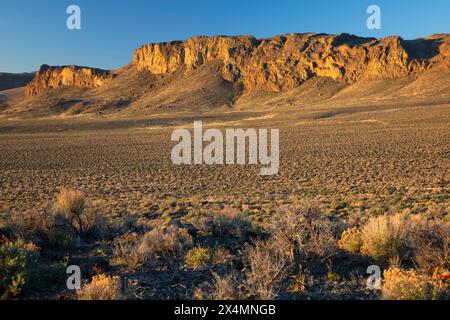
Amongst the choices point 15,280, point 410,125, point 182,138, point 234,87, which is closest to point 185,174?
point 15,280

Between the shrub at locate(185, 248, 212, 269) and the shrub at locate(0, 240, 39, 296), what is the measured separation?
7.40 feet

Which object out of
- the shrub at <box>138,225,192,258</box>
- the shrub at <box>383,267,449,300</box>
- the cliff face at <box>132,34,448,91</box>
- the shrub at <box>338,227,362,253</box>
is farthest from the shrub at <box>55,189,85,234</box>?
the cliff face at <box>132,34,448,91</box>

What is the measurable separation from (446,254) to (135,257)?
4640 mm

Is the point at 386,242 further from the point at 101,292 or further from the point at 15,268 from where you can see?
the point at 15,268

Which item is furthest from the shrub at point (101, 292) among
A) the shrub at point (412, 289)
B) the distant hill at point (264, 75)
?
the distant hill at point (264, 75)

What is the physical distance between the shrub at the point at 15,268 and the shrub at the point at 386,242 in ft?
17.0

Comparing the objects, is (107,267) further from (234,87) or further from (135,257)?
(234,87)

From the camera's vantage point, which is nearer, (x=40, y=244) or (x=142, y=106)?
(x=40, y=244)

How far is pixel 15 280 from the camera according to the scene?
502 cm

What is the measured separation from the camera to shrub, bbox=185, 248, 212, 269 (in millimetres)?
6129

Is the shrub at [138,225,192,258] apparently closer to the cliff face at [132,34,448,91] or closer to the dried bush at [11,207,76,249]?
the dried bush at [11,207,76,249]

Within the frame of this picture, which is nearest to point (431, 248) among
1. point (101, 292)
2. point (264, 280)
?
point (264, 280)

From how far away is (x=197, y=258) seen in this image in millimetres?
6184

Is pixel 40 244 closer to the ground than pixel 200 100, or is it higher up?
closer to the ground
